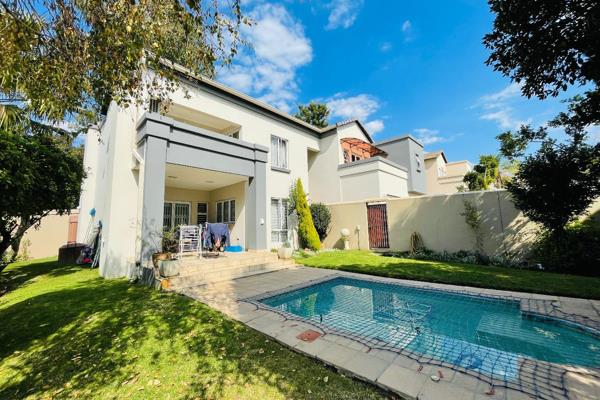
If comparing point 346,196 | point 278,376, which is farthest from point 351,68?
point 278,376

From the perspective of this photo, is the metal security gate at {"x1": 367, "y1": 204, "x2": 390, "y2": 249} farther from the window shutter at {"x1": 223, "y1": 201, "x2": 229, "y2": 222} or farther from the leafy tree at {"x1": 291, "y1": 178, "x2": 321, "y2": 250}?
the window shutter at {"x1": 223, "y1": 201, "x2": 229, "y2": 222}

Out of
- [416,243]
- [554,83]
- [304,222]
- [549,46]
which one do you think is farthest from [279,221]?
[549,46]

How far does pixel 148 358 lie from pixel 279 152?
13.6 metres

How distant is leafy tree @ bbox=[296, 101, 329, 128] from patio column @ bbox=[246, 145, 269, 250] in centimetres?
2504

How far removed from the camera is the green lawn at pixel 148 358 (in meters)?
3.13

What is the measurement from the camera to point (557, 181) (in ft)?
29.3

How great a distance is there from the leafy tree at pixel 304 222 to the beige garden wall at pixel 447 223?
226 centimetres

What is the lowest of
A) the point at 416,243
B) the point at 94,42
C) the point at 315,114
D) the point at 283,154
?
the point at 416,243

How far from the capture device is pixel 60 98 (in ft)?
13.5

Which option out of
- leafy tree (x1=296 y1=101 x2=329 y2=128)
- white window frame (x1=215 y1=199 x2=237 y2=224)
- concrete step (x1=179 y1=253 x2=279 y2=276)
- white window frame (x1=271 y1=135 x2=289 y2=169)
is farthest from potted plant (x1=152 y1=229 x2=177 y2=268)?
leafy tree (x1=296 y1=101 x2=329 y2=128)

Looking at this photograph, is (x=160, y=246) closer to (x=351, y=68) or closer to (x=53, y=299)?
(x=53, y=299)

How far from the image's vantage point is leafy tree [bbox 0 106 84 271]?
314 inches

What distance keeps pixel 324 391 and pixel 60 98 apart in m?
5.95

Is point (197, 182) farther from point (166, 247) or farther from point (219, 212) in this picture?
point (166, 247)
